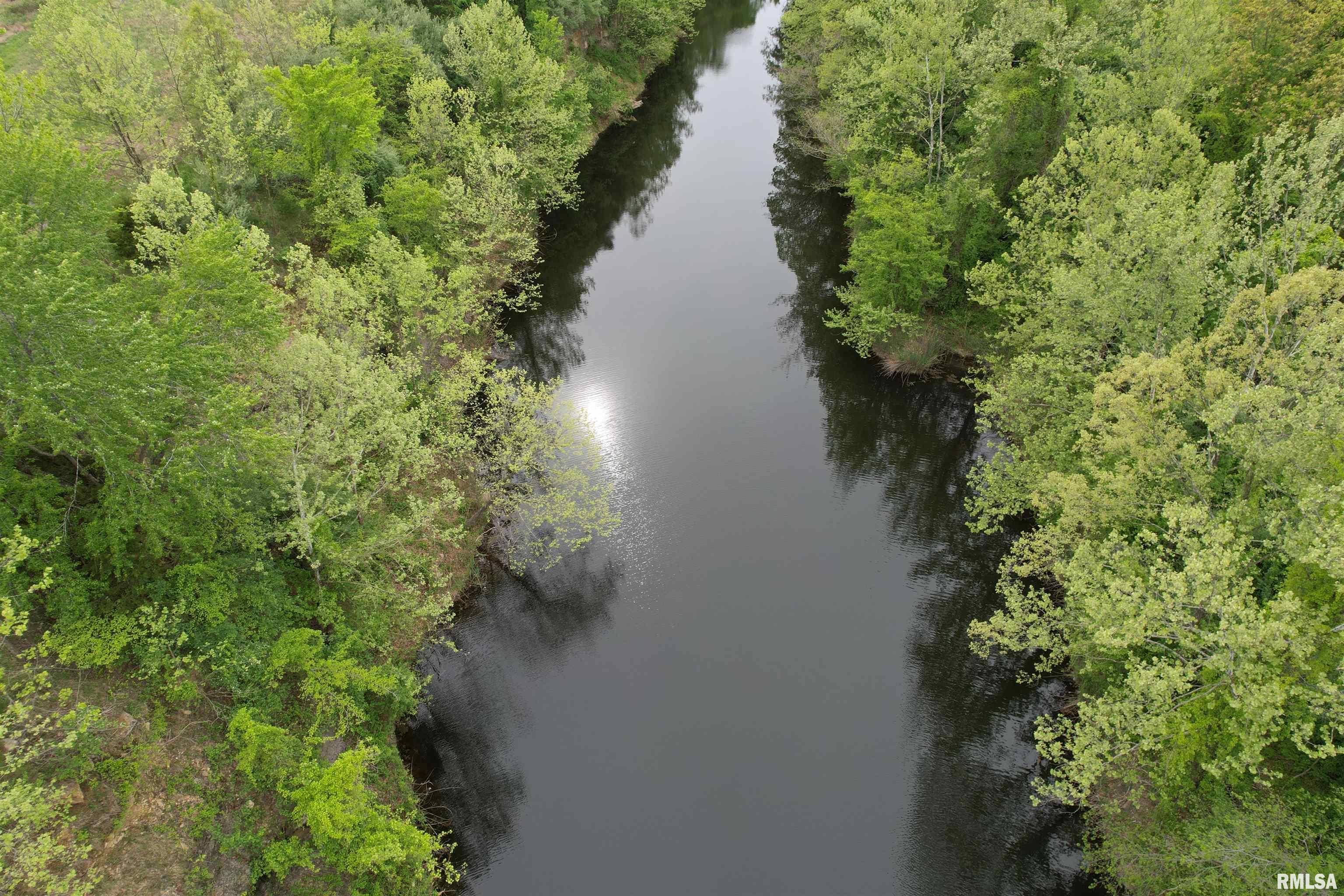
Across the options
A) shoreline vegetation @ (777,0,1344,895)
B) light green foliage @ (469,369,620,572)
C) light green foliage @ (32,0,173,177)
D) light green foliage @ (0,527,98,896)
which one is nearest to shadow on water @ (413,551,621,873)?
light green foliage @ (469,369,620,572)

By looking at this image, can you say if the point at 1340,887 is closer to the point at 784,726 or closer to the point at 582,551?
the point at 784,726

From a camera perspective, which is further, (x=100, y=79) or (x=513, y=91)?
(x=513, y=91)

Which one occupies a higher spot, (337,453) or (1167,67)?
(1167,67)

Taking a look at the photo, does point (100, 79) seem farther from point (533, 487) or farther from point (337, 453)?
point (533, 487)

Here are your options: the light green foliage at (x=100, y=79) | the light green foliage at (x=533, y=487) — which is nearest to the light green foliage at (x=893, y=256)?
→ the light green foliage at (x=533, y=487)

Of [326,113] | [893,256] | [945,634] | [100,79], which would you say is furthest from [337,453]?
[893,256]

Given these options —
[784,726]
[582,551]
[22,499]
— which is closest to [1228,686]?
[784,726]

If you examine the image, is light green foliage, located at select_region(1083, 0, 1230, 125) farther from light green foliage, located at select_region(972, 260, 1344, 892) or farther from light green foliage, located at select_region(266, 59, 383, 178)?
light green foliage, located at select_region(266, 59, 383, 178)
